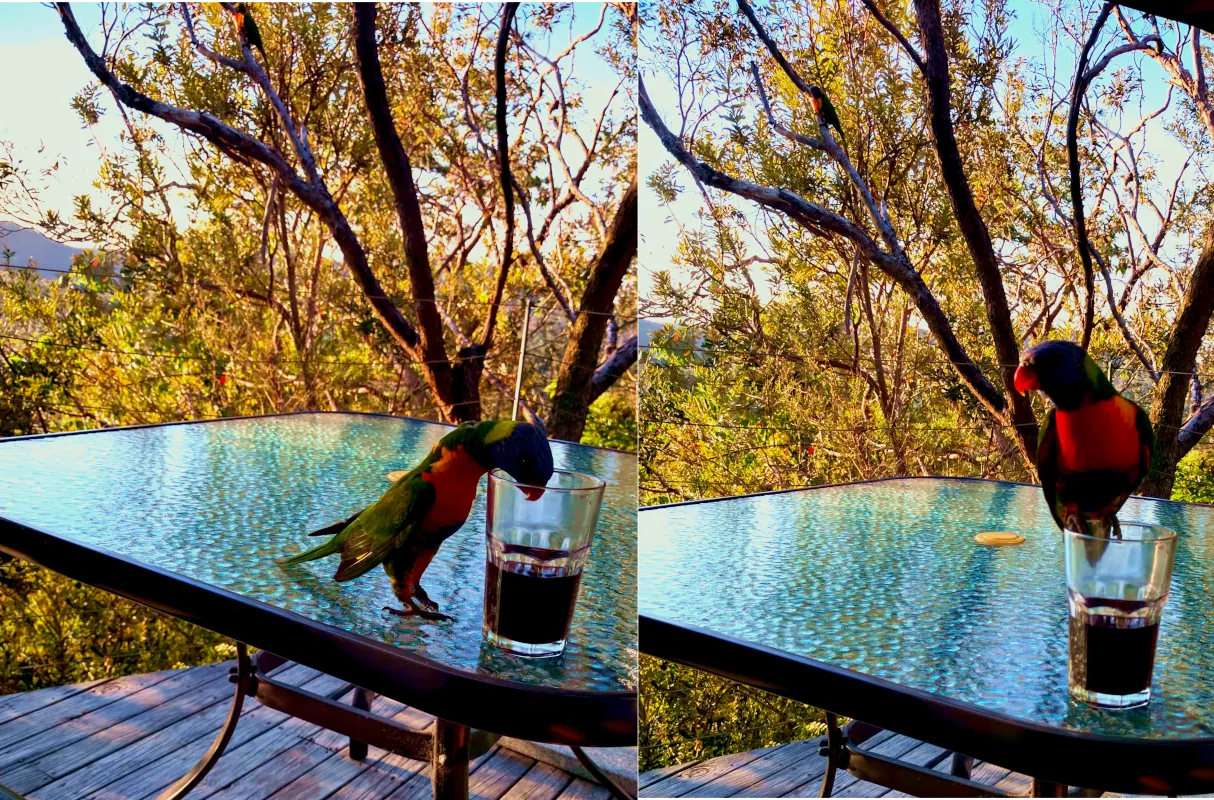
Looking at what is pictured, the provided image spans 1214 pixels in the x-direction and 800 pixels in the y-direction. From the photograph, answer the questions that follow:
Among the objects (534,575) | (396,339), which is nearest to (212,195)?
(396,339)

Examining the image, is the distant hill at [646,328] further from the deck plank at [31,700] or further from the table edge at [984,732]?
the deck plank at [31,700]

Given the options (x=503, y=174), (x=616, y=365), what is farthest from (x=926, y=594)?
(x=503, y=174)

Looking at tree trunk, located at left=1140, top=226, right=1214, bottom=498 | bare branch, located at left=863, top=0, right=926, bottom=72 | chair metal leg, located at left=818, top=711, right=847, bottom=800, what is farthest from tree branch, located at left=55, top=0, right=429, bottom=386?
tree trunk, located at left=1140, top=226, right=1214, bottom=498

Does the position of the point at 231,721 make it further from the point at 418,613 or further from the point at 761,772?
the point at 761,772

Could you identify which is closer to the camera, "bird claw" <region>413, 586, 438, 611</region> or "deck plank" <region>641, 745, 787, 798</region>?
"bird claw" <region>413, 586, 438, 611</region>

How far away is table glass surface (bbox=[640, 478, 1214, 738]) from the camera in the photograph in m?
0.63

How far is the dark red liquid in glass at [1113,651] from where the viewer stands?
2.00 ft

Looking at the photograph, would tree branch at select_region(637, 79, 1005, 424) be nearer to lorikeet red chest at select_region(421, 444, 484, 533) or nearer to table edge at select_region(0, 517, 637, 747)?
lorikeet red chest at select_region(421, 444, 484, 533)

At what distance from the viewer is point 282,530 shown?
0.94 meters

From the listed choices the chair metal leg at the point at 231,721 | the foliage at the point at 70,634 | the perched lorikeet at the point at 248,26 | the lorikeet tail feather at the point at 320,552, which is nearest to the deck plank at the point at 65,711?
the chair metal leg at the point at 231,721

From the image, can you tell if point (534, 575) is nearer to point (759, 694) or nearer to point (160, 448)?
point (160, 448)

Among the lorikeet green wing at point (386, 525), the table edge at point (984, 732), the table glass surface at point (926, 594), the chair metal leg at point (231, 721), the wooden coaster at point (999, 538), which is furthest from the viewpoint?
the chair metal leg at point (231, 721)

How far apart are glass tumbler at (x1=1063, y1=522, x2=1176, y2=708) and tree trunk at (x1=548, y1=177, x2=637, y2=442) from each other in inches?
39.6

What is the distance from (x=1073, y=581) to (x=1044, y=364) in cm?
35
